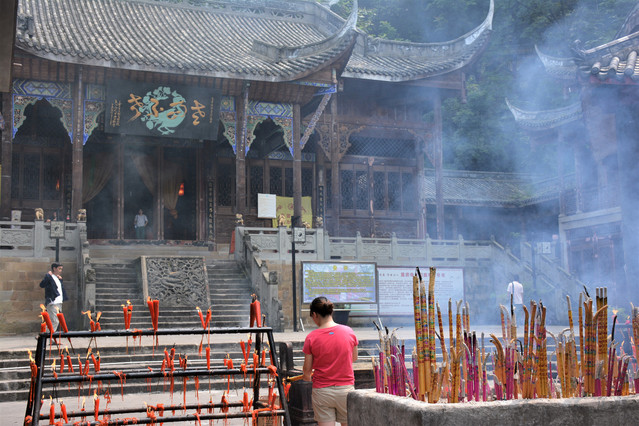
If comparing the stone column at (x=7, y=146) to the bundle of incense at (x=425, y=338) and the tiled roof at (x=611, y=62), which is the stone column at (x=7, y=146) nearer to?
the tiled roof at (x=611, y=62)

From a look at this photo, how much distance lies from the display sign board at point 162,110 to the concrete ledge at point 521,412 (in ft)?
48.1

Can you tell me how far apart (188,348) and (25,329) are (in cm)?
501

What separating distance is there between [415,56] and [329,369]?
17.9m

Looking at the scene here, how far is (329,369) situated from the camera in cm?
459

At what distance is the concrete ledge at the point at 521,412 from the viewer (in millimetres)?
3039

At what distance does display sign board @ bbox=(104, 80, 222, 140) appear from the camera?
1669 cm

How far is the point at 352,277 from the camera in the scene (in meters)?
15.1

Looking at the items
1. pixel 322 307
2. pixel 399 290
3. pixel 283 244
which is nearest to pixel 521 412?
pixel 322 307

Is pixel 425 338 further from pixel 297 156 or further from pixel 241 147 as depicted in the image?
pixel 297 156

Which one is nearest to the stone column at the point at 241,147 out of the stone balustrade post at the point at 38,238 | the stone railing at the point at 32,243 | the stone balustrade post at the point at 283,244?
the stone balustrade post at the point at 283,244

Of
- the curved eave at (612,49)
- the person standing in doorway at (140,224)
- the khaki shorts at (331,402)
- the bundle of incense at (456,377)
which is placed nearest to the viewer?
the bundle of incense at (456,377)

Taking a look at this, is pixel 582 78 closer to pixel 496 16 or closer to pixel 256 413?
pixel 256 413

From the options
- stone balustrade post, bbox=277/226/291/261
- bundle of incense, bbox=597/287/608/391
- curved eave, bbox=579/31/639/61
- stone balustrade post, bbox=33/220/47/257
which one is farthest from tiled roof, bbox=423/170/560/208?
bundle of incense, bbox=597/287/608/391

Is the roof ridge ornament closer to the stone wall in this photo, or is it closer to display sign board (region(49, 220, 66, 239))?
display sign board (region(49, 220, 66, 239))
